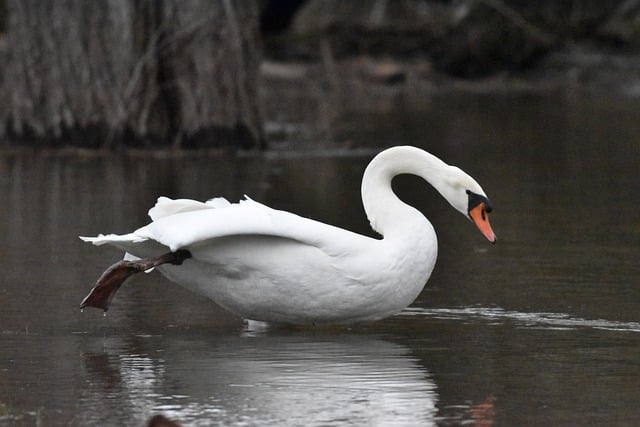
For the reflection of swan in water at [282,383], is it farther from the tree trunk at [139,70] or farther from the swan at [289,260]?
the tree trunk at [139,70]

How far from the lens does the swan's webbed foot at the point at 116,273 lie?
8.43m

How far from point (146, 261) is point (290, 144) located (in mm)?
11871

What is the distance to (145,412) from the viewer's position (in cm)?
661

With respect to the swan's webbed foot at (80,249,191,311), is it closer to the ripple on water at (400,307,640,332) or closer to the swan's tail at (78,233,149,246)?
the swan's tail at (78,233,149,246)

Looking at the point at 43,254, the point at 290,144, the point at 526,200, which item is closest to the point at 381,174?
the point at 43,254

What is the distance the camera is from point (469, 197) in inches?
343

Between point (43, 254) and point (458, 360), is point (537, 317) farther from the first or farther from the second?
point (43, 254)

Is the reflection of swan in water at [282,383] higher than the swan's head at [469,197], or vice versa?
the swan's head at [469,197]

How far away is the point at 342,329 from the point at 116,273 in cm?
122

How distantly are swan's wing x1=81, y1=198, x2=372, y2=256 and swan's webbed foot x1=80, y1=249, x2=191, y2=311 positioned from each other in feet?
0.35

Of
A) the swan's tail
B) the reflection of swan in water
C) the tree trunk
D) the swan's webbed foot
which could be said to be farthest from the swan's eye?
the tree trunk

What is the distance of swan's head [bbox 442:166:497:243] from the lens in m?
8.66

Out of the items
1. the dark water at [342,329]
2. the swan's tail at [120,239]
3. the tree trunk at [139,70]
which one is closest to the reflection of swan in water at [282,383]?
the dark water at [342,329]

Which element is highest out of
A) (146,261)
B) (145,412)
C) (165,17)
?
(165,17)
